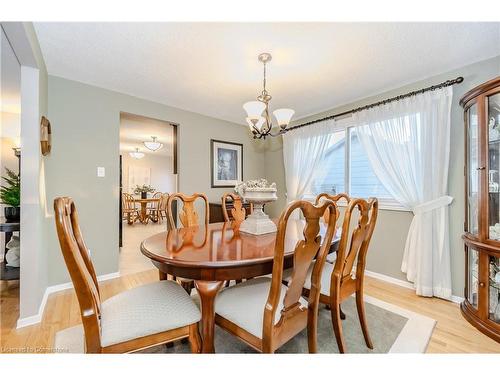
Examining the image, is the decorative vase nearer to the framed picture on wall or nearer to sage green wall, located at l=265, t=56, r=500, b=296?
the framed picture on wall

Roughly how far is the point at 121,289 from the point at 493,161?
11.8 ft

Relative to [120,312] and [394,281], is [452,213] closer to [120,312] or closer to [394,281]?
[394,281]

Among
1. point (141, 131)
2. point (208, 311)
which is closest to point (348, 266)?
point (208, 311)

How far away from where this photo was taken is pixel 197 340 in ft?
3.77

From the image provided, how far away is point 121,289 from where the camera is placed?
99.0 inches

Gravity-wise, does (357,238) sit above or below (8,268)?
above

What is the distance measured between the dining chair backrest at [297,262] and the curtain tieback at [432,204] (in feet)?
5.89

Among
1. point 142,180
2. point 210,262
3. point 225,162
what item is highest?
point 225,162

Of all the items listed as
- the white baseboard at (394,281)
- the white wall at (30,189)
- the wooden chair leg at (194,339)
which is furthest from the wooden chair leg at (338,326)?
the white wall at (30,189)

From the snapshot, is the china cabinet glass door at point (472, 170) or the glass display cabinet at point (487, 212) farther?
the china cabinet glass door at point (472, 170)

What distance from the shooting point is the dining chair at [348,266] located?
1340mm

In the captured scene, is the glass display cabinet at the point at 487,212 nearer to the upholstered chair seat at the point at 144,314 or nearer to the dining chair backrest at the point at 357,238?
the dining chair backrest at the point at 357,238

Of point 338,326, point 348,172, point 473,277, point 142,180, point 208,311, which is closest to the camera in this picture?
point 208,311

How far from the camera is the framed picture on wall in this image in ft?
12.4
